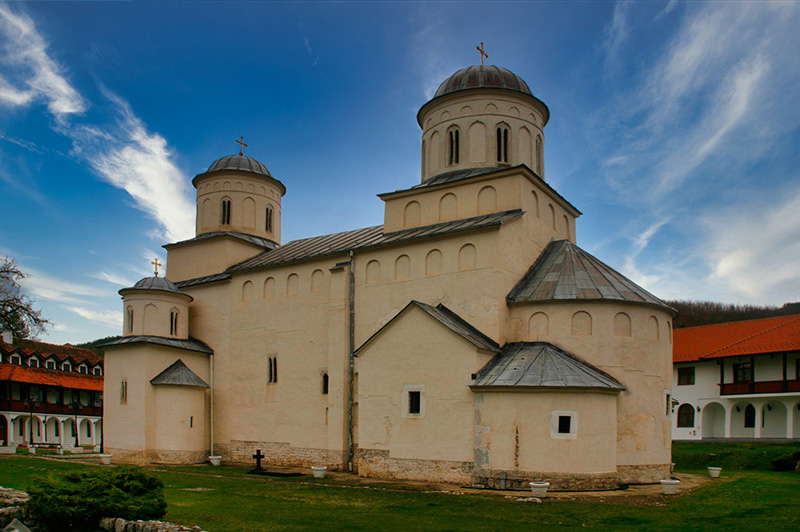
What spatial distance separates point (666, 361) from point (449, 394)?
6720mm

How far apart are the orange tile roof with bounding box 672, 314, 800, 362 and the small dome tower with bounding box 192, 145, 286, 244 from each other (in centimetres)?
2431

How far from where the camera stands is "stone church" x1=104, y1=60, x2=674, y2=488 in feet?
55.9

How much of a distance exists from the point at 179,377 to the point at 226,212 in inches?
353

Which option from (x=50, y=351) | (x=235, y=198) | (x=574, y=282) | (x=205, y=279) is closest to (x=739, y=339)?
(x=574, y=282)

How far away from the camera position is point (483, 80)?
77.4 feet

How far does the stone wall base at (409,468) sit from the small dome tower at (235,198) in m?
15.2

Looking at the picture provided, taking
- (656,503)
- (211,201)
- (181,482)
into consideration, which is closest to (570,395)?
(656,503)

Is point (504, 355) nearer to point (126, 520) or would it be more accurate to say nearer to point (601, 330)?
point (601, 330)

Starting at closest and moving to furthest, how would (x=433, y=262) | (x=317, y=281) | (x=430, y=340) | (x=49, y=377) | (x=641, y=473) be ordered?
(x=641, y=473) < (x=430, y=340) < (x=433, y=262) < (x=317, y=281) < (x=49, y=377)

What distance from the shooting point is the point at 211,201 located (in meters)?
31.2

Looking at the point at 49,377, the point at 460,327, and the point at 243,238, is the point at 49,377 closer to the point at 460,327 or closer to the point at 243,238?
the point at 243,238

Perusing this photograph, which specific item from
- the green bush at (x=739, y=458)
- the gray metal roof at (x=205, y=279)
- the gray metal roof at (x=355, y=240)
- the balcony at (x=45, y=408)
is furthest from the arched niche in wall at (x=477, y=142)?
the balcony at (x=45, y=408)

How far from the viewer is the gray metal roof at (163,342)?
25578 millimetres

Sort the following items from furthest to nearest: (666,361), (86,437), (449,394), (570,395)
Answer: (86,437) < (666,361) < (449,394) < (570,395)
